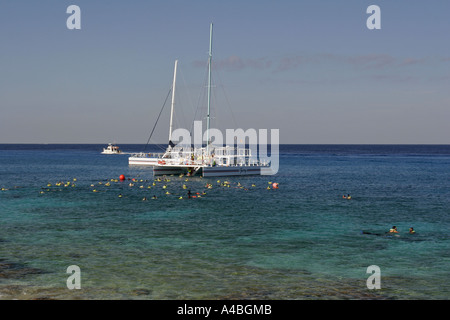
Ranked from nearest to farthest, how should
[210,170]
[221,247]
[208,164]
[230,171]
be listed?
[221,247] < [210,170] < [230,171] < [208,164]

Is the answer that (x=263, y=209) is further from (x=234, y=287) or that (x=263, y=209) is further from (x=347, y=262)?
(x=234, y=287)

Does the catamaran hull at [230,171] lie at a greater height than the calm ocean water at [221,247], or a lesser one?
greater

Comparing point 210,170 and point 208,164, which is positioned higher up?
point 208,164

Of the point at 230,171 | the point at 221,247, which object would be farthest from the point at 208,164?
the point at 221,247

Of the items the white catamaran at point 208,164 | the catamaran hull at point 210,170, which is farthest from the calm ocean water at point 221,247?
the white catamaran at point 208,164

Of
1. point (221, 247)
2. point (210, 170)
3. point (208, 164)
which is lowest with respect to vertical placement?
point (221, 247)

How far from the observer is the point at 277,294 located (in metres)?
18.6

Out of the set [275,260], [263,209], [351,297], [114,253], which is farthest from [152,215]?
[351,297]

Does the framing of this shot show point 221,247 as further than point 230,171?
No

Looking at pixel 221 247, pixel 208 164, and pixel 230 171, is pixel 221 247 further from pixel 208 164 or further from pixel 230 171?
pixel 208 164

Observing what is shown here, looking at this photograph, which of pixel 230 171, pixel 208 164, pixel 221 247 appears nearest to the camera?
pixel 221 247

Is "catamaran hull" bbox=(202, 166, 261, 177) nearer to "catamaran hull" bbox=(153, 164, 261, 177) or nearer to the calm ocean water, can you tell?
"catamaran hull" bbox=(153, 164, 261, 177)

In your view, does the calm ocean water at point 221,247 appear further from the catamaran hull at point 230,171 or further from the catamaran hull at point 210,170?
the catamaran hull at point 210,170
